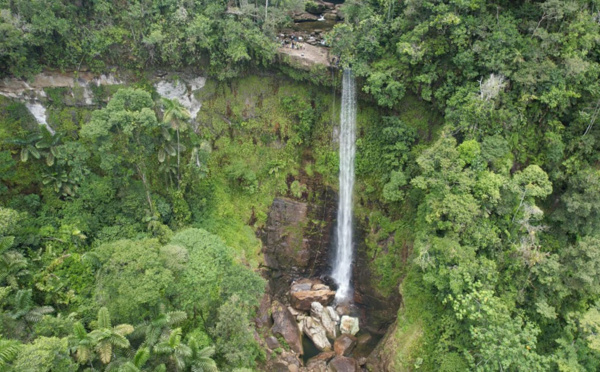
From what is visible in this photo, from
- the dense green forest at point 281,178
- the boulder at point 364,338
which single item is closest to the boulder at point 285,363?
the dense green forest at point 281,178

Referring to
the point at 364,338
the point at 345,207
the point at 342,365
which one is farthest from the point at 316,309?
the point at 345,207

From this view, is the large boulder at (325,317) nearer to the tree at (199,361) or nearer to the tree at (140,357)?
the tree at (199,361)

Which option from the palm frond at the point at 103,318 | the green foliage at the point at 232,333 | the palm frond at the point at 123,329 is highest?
the palm frond at the point at 103,318

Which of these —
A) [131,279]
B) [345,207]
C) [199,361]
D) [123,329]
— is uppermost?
[131,279]

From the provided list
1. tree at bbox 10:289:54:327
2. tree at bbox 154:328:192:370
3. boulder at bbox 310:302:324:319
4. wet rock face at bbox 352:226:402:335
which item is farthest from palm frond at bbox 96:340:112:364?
wet rock face at bbox 352:226:402:335

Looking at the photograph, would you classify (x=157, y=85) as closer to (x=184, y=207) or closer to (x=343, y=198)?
(x=184, y=207)

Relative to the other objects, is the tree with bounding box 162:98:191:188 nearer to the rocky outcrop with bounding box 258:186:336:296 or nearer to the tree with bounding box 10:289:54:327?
the rocky outcrop with bounding box 258:186:336:296

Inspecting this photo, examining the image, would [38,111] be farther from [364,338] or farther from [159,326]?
[364,338]
